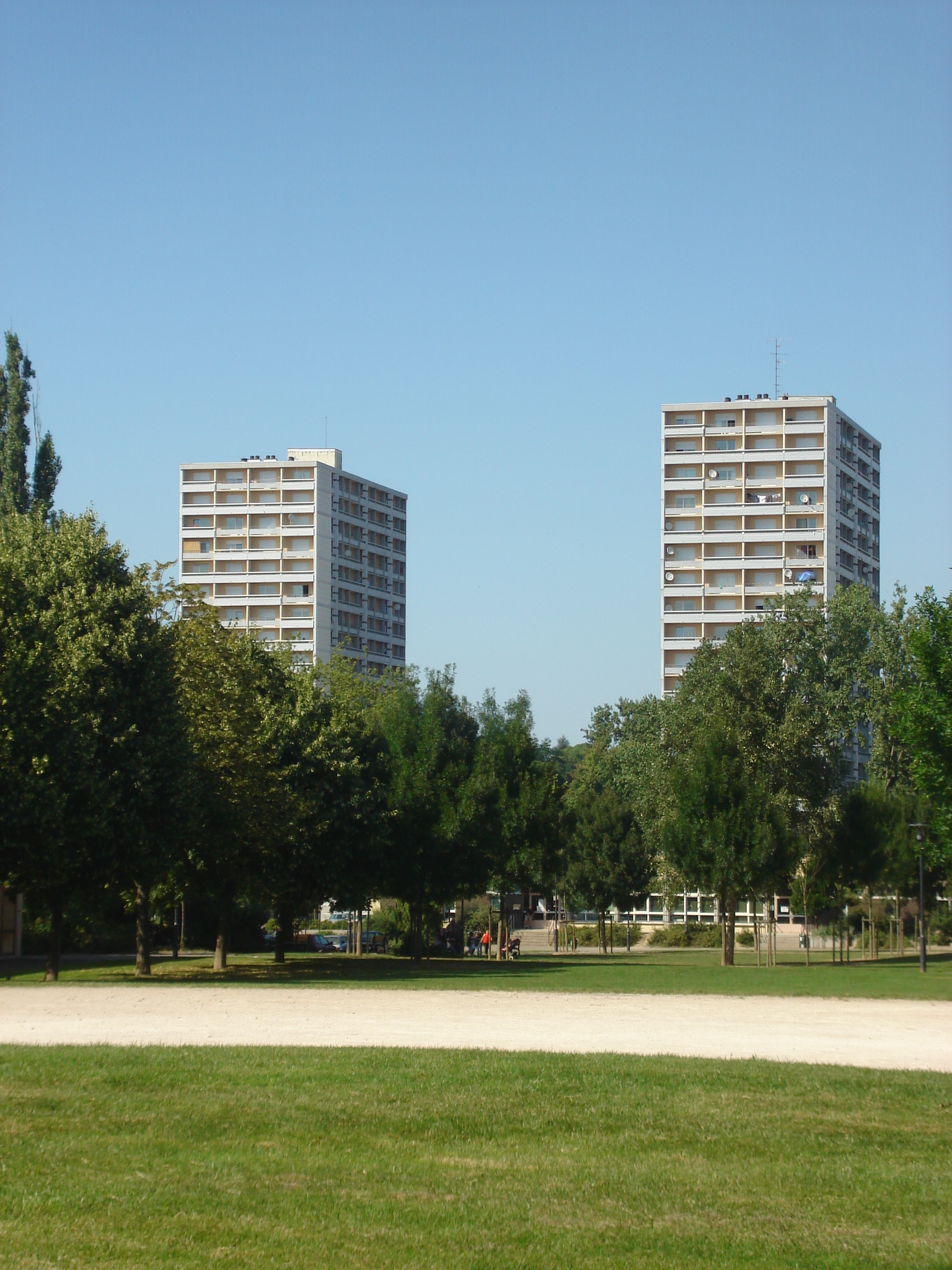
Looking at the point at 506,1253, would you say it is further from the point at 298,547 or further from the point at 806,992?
the point at 298,547

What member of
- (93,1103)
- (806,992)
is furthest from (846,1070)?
(806,992)

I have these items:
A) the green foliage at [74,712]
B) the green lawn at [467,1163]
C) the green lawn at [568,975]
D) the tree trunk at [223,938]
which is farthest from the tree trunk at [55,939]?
the green lawn at [467,1163]

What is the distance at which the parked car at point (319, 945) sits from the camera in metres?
70.8

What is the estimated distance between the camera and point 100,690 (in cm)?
3441

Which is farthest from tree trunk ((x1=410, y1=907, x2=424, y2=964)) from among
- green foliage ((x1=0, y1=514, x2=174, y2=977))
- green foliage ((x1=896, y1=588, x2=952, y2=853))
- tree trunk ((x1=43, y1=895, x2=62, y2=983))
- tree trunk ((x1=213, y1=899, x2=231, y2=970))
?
green foliage ((x1=896, y1=588, x2=952, y2=853))

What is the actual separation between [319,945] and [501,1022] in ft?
170

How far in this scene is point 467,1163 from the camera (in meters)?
10.8

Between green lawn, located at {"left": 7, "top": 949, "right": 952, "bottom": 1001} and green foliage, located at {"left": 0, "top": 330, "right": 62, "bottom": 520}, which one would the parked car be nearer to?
green lawn, located at {"left": 7, "top": 949, "right": 952, "bottom": 1001}

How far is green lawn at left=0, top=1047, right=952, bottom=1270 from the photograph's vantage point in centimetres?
855

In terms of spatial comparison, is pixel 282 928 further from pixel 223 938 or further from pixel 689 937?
pixel 689 937

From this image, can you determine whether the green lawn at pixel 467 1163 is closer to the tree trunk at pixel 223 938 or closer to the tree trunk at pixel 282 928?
the tree trunk at pixel 223 938

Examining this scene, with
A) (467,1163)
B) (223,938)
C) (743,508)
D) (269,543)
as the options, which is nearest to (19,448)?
(223,938)

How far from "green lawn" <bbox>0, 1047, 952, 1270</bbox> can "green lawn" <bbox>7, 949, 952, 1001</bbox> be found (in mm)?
17512

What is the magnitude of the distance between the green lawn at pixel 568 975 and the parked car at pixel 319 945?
42.4ft
